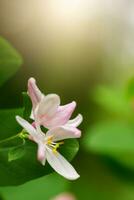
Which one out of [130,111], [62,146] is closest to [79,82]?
[130,111]

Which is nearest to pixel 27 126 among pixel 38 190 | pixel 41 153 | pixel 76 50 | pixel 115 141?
pixel 41 153

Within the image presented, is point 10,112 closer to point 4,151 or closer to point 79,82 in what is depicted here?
point 4,151

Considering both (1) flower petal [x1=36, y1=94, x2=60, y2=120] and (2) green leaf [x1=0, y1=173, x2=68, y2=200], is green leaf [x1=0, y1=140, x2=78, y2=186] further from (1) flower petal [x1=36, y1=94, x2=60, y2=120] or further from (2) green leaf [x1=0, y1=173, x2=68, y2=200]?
(2) green leaf [x1=0, y1=173, x2=68, y2=200]

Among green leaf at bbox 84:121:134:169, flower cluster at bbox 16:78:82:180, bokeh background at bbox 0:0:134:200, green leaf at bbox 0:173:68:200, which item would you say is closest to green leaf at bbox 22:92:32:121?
flower cluster at bbox 16:78:82:180

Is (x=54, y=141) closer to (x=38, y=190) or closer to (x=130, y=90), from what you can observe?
(x=38, y=190)

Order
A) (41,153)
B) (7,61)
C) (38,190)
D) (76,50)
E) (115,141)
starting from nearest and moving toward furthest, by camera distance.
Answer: (41,153), (7,61), (38,190), (115,141), (76,50)
